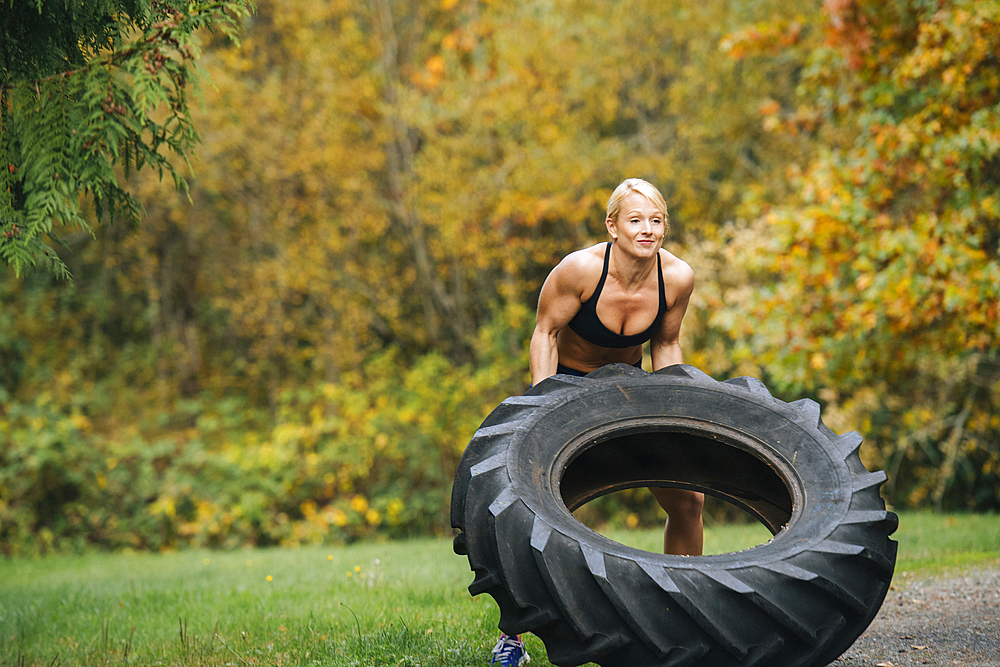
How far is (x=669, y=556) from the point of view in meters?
2.39

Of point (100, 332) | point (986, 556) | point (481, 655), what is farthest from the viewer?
point (100, 332)

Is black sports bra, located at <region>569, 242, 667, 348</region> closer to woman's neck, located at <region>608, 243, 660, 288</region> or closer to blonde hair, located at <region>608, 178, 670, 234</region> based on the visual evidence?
woman's neck, located at <region>608, 243, 660, 288</region>

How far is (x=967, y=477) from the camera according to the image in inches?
358

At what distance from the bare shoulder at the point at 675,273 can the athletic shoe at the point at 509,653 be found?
5.35 ft

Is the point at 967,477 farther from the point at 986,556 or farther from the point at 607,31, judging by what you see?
the point at 607,31

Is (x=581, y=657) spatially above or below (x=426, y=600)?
above

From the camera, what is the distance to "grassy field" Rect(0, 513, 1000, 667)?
344cm

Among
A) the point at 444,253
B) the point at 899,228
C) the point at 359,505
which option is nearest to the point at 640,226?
the point at 899,228

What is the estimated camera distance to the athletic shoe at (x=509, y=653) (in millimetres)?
3109

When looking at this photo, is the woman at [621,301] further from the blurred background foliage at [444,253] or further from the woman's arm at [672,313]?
the blurred background foliage at [444,253]

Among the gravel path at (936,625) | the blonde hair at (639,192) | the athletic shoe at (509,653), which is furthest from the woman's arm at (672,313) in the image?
the gravel path at (936,625)

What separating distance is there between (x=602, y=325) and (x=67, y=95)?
2302 mm

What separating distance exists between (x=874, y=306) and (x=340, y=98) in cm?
768

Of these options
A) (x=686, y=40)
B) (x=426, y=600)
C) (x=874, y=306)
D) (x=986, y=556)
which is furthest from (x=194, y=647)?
(x=686, y=40)
